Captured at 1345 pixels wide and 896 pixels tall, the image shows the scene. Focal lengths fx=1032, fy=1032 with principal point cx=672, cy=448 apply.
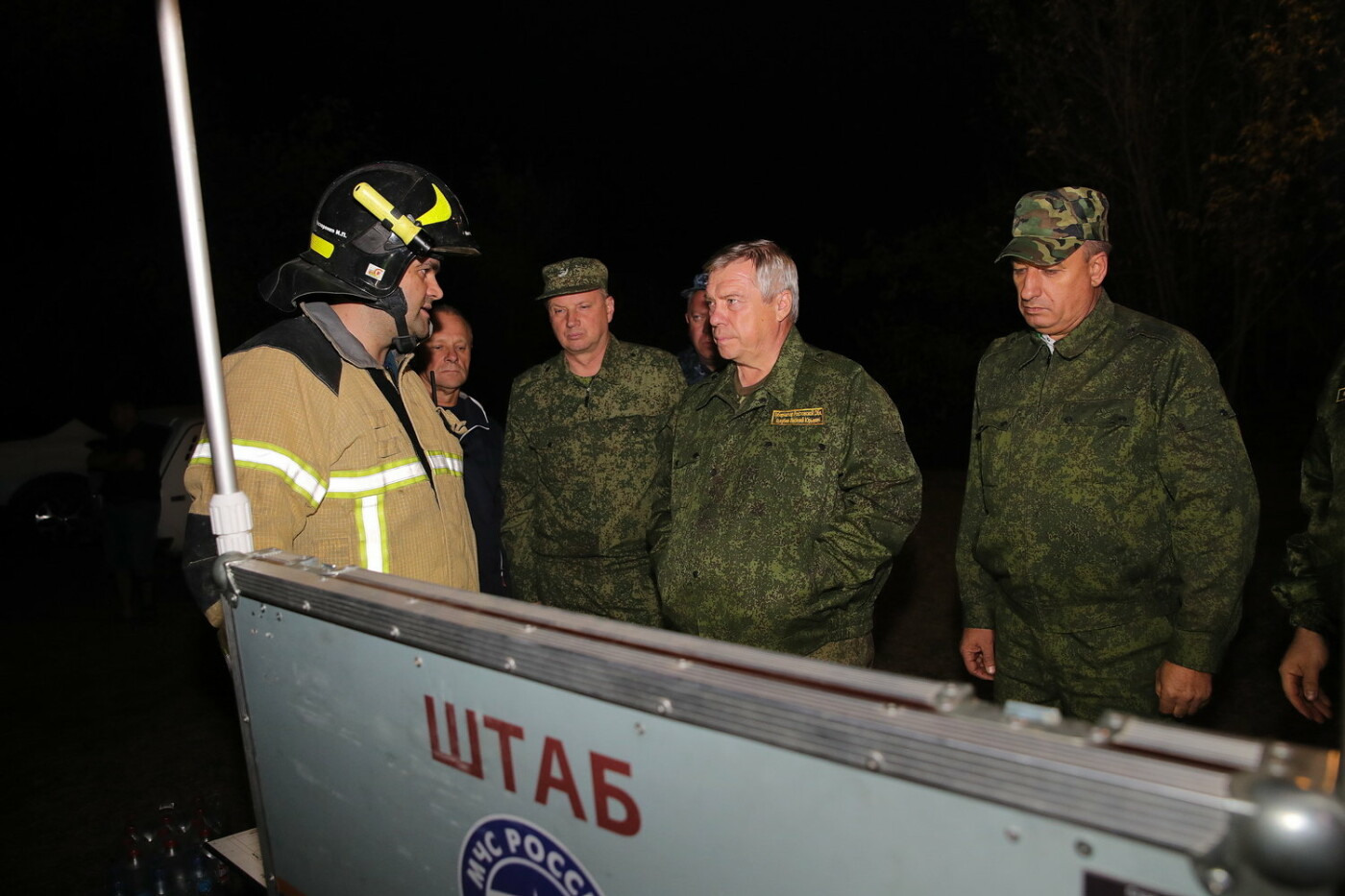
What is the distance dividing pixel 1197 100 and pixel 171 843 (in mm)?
12495

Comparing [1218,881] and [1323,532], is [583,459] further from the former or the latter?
[1218,881]

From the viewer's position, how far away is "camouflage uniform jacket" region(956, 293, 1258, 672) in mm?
2680

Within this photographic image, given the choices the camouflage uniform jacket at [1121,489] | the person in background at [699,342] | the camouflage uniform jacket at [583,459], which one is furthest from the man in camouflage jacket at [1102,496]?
the person in background at [699,342]

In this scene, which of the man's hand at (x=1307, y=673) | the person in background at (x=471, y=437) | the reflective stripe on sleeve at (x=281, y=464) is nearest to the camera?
the reflective stripe on sleeve at (x=281, y=464)

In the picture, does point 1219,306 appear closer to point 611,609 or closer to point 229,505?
point 611,609

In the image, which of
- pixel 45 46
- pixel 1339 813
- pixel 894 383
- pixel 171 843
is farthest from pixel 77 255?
pixel 1339 813

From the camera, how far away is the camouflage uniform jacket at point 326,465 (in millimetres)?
2291

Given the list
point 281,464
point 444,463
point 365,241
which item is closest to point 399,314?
point 365,241

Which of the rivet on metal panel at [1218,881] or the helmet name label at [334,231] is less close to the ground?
the helmet name label at [334,231]

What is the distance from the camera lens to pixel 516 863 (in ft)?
5.24

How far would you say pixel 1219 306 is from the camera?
14.1 meters

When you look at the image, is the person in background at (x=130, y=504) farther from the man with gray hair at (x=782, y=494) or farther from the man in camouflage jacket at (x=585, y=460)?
the man with gray hair at (x=782, y=494)

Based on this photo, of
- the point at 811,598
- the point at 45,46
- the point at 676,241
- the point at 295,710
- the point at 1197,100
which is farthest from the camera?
the point at 676,241

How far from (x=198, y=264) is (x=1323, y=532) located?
283cm
